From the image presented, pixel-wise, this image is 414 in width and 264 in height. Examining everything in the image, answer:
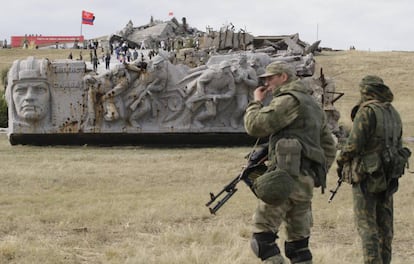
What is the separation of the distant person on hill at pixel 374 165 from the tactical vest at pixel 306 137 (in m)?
0.60

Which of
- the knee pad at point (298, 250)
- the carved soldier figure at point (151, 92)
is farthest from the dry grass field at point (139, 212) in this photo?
the carved soldier figure at point (151, 92)

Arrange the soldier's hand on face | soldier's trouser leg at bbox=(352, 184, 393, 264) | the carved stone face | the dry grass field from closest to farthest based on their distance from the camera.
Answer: the soldier's hand on face
soldier's trouser leg at bbox=(352, 184, 393, 264)
the dry grass field
the carved stone face

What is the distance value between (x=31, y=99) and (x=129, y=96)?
92.1 inches

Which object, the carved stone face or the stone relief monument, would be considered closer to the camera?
the carved stone face

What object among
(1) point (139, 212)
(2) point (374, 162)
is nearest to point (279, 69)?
(2) point (374, 162)

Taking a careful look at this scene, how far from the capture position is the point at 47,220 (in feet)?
26.0

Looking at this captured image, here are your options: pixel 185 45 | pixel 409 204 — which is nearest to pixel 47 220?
pixel 409 204

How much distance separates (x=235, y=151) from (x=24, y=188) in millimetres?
6417

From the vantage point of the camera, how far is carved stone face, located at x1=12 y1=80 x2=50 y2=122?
15.9 meters

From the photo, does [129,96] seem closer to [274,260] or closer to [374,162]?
[374,162]

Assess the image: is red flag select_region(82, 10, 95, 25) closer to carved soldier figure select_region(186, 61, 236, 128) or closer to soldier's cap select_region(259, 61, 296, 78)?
carved soldier figure select_region(186, 61, 236, 128)

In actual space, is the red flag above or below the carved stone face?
above

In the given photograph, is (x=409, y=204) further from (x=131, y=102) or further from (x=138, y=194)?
(x=131, y=102)

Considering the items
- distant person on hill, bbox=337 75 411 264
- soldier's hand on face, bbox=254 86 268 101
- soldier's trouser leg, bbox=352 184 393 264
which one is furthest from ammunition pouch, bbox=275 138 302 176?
soldier's trouser leg, bbox=352 184 393 264
